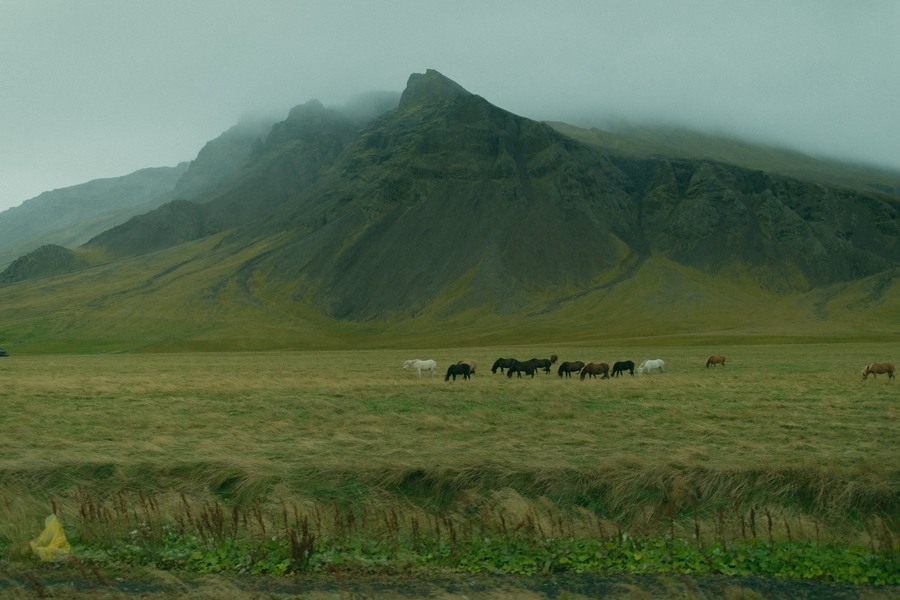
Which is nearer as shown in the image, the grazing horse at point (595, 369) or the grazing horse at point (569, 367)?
the grazing horse at point (595, 369)

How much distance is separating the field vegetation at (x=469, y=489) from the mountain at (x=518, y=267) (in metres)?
105

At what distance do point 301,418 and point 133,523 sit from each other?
10518mm

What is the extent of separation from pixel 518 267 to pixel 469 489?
155320 millimetres

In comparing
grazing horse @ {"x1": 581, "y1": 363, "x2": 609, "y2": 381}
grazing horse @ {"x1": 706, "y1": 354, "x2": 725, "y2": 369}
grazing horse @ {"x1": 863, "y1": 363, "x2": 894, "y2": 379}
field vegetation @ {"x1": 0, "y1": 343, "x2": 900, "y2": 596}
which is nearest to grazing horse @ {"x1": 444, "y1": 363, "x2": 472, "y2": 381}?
grazing horse @ {"x1": 581, "y1": 363, "x2": 609, "y2": 381}

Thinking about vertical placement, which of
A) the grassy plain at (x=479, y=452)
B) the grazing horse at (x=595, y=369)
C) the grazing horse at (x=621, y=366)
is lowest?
the grazing horse at (x=621, y=366)

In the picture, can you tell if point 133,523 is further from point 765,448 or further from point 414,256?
point 414,256

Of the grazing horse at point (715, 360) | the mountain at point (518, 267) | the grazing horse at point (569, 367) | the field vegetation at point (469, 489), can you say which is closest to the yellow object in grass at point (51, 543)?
the field vegetation at point (469, 489)

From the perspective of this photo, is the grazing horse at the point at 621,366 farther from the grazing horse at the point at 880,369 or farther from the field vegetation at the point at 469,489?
the field vegetation at the point at 469,489

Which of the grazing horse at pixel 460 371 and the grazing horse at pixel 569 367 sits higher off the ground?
the grazing horse at pixel 460 371

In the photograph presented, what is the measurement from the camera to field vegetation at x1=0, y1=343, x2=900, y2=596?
→ 30.5 feet

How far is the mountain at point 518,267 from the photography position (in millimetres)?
145625

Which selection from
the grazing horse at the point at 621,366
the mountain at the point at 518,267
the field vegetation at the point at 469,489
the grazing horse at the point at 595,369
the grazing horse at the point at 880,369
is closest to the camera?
the field vegetation at the point at 469,489

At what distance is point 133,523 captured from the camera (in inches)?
431

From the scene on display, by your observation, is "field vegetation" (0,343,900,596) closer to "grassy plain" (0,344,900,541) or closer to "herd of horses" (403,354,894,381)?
"grassy plain" (0,344,900,541)
